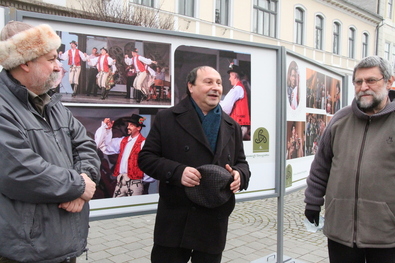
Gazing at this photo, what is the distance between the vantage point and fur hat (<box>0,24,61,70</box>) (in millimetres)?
1766

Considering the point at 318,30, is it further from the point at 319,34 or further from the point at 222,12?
the point at 222,12

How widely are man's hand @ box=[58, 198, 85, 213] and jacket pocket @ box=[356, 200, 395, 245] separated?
5.43 ft

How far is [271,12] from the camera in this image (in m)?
21.0

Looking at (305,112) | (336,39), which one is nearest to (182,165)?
(305,112)

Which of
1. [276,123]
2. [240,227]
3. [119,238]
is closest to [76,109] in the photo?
[276,123]

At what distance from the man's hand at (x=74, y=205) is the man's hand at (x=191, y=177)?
0.66 m

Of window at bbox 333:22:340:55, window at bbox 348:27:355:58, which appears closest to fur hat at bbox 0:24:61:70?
window at bbox 333:22:340:55

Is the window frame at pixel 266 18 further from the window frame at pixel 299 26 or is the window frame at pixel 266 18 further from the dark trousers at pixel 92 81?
the dark trousers at pixel 92 81

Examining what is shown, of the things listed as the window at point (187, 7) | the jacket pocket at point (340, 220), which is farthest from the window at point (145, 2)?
the jacket pocket at point (340, 220)

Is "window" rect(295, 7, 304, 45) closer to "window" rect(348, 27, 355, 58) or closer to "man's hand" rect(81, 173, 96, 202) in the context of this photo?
"window" rect(348, 27, 355, 58)

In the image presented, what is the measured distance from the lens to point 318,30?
79.5 feet

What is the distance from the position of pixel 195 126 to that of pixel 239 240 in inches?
113

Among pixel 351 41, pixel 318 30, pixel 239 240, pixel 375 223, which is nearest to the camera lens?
pixel 375 223

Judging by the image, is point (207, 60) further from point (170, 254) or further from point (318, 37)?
point (318, 37)
